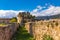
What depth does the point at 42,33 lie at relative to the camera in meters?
21.2

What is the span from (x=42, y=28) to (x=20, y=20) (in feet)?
188

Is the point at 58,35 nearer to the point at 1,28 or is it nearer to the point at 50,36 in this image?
the point at 50,36

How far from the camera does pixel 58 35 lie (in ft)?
56.5

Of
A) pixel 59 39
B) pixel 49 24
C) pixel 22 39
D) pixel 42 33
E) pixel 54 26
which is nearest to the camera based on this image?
pixel 59 39

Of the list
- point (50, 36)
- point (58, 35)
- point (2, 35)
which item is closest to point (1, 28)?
point (2, 35)

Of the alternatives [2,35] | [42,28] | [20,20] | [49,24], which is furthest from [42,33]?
[20,20]

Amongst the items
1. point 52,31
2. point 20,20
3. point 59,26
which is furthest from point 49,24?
point 20,20

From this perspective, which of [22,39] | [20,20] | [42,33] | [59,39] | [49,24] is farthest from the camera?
[20,20]

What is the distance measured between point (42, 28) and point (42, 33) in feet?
1.82

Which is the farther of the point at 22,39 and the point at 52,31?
the point at 22,39

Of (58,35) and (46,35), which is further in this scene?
(46,35)

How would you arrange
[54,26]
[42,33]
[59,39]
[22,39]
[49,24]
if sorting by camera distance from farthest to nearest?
1. [22,39]
2. [42,33]
3. [49,24]
4. [54,26]
5. [59,39]

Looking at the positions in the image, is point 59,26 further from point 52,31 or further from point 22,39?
point 22,39

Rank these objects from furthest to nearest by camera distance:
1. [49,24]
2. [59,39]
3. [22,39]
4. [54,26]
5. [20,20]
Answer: [20,20], [22,39], [49,24], [54,26], [59,39]
